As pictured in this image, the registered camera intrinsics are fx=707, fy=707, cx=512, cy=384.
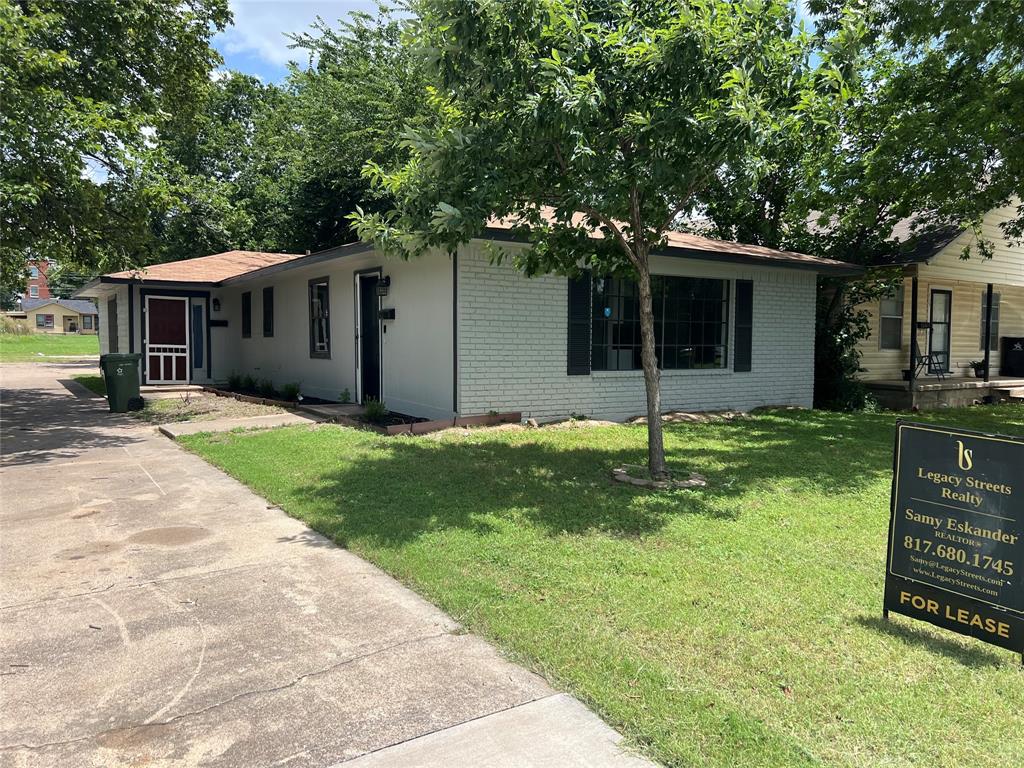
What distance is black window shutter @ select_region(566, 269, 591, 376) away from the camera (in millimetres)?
11062

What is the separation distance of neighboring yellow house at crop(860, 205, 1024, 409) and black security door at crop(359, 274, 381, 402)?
36.7ft

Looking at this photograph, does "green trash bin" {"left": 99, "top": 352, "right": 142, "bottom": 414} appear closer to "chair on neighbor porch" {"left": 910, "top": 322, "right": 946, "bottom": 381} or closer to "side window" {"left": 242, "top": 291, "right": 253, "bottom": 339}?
"side window" {"left": 242, "top": 291, "right": 253, "bottom": 339}

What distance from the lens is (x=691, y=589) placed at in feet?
14.0

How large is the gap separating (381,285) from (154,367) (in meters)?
9.10

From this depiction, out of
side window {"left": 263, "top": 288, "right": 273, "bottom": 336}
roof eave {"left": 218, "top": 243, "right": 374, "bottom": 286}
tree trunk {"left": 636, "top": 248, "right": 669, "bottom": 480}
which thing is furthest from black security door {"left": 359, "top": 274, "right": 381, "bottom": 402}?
tree trunk {"left": 636, "top": 248, "right": 669, "bottom": 480}

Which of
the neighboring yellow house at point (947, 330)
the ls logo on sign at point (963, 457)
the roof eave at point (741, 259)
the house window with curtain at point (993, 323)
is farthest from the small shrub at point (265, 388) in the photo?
the house window with curtain at point (993, 323)

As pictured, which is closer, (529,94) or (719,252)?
(529,94)

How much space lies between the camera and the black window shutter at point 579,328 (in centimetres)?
1106

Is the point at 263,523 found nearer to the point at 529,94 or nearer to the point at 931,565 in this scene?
the point at 529,94

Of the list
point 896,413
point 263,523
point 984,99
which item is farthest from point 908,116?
point 263,523

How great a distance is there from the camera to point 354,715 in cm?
298

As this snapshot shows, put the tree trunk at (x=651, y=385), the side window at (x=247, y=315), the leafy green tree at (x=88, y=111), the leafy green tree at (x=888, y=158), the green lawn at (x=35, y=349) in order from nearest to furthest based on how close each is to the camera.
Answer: the tree trunk at (x=651, y=385), the leafy green tree at (x=88, y=111), the leafy green tree at (x=888, y=158), the side window at (x=247, y=315), the green lawn at (x=35, y=349)

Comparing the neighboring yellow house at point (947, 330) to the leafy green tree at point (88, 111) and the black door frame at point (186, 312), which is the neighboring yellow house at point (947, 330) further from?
the black door frame at point (186, 312)

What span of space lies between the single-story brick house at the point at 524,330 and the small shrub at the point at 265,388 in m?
0.19
